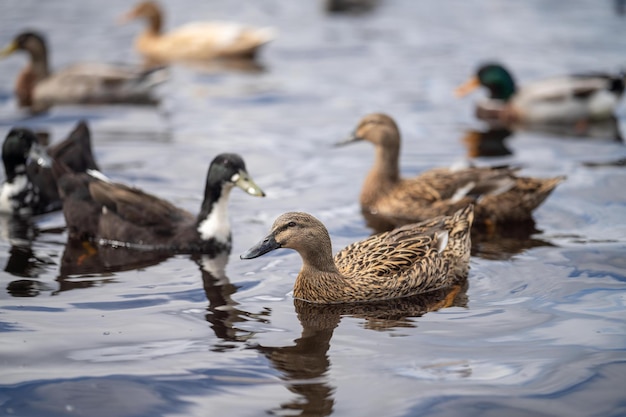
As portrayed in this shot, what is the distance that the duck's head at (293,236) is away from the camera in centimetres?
813

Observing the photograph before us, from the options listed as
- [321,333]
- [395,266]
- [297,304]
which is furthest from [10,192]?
[321,333]

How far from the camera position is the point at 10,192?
11117 mm

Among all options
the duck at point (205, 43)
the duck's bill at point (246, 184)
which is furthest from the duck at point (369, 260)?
the duck at point (205, 43)

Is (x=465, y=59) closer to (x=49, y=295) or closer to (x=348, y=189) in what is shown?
(x=348, y=189)

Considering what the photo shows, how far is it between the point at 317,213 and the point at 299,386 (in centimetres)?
438

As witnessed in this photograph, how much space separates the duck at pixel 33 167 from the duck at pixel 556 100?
672 centimetres

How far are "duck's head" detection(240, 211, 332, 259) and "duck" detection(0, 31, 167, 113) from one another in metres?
9.00

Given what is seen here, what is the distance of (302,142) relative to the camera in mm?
14266

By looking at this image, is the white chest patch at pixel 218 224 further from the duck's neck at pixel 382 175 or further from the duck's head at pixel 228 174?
the duck's neck at pixel 382 175

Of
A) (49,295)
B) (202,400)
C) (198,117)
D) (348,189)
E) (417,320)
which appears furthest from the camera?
(198,117)

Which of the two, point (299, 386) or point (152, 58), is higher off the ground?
point (152, 58)

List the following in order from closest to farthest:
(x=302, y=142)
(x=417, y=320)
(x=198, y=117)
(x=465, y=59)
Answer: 1. (x=417, y=320)
2. (x=302, y=142)
3. (x=198, y=117)
4. (x=465, y=59)

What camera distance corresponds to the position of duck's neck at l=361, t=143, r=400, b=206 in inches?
448

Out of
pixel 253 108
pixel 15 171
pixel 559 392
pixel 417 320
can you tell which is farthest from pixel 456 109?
pixel 559 392
